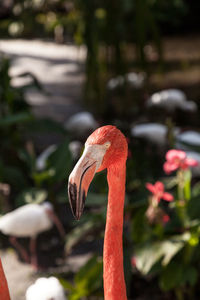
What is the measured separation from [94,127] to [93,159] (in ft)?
11.6

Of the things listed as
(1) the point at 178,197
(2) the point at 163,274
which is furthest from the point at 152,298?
(1) the point at 178,197

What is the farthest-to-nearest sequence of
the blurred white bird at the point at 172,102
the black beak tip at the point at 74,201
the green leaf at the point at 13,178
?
the blurred white bird at the point at 172,102, the green leaf at the point at 13,178, the black beak tip at the point at 74,201

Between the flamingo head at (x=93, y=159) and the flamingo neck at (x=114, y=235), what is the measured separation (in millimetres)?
33

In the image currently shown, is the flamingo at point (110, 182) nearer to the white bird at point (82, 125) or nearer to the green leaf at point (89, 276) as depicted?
the green leaf at point (89, 276)

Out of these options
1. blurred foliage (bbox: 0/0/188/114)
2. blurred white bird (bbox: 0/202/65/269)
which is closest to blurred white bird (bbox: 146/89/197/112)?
blurred foliage (bbox: 0/0/188/114)

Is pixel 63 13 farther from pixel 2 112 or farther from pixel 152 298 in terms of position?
pixel 152 298

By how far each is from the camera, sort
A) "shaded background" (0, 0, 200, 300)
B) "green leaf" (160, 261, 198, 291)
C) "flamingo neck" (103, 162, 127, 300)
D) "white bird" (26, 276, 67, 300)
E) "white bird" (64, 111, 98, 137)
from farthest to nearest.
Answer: "white bird" (64, 111, 98, 137) < "shaded background" (0, 0, 200, 300) < "green leaf" (160, 261, 198, 291) < "white bird" (26, 276, 67, 300) < "flamingo neck" (103, 162, 127, 300)

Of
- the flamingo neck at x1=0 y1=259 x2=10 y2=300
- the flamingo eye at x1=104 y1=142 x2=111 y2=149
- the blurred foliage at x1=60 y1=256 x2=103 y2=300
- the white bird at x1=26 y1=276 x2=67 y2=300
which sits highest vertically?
the flamingo eye at x1=104 y1=142 x2=111 y2=149

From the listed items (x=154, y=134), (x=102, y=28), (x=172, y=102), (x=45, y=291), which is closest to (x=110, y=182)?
(x=45, y=291)

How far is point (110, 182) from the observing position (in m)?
1.02

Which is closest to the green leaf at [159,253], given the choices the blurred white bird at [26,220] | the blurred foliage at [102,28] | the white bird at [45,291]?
the white bird at [45,291]

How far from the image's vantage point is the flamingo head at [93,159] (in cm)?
87

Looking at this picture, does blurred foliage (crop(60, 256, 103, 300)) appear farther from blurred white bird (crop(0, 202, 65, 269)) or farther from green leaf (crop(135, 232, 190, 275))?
blurred white bird (crop(0, 202, 65, 269))

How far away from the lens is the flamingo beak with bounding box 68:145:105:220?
2.84 ft
